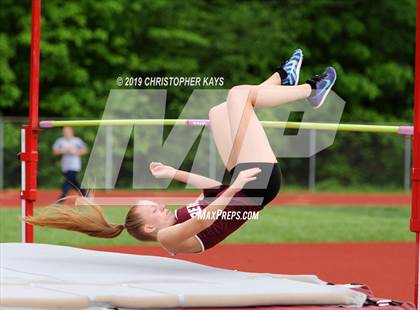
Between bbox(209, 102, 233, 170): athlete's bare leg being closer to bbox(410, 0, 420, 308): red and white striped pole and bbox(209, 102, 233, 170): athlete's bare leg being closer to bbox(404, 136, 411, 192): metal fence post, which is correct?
bbox(410, 0, 420, 308): red and white striped pole

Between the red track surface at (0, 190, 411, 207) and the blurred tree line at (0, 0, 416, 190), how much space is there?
1.81 ft

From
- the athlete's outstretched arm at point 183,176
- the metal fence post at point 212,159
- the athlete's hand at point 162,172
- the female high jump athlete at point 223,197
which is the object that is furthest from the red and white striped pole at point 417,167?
the metal fence post at point 212,159

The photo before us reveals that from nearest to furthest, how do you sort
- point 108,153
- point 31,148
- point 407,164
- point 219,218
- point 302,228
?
point 219,218
point 31,148
point 302,228
point 108,153
point 407,164

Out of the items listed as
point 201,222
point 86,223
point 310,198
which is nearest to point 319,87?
point 201,222

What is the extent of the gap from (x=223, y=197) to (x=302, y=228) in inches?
251

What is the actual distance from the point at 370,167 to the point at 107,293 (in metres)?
12.9

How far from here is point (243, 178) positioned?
4.38 metres

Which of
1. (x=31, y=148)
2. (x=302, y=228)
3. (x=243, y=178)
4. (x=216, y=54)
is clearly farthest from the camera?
(x=216, y=54)

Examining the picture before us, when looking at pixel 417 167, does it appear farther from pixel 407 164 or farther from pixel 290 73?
pixel 407 164

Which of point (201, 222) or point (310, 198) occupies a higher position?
point (310, 198)

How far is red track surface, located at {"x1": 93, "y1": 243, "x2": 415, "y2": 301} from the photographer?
654cm

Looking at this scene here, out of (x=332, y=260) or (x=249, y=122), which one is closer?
(x=249, y=122)

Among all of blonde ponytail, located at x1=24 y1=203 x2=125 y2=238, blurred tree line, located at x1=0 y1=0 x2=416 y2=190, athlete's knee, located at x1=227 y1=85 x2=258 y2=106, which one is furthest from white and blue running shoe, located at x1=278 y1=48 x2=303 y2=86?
blurred tree line, located at x1=0 y1=0 x2=416 y2=190

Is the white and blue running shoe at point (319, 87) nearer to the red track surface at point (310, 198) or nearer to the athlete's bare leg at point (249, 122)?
the athlete's bare leg at point (249, 122)
